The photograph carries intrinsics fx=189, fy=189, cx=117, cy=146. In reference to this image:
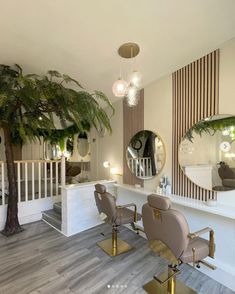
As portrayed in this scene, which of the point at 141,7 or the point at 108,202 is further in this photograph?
the point at 108,202

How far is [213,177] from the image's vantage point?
7.25ft

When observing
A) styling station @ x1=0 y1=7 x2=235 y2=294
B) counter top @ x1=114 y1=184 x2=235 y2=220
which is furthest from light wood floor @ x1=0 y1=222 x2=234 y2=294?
counter top @ x1=114 y1=184 x2=235 y2=220

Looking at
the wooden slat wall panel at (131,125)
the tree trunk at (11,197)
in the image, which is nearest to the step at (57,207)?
the tree trunk at (11,197)

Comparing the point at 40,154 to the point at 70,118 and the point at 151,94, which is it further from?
the point at 151,94

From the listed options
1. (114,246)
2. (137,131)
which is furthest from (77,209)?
(137,131)

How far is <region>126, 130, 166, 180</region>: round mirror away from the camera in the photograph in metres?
2.87

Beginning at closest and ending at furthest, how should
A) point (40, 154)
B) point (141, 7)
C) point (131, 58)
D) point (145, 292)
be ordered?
point (141, 7) → point (145, 292) → point (131, 58) → point (40, 154)

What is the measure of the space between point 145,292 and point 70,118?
86.5 inches

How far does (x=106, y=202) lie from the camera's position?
2.41 metres

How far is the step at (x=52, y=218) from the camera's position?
3.28m

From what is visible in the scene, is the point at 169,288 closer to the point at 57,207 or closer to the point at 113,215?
the point at 113,215

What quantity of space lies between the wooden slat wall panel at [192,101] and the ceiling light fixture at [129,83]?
2.42 ft

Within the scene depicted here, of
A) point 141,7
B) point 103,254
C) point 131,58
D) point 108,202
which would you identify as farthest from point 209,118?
point 103,254

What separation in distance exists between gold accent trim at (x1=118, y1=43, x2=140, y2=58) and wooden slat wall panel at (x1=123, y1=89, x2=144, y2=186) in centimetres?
81
